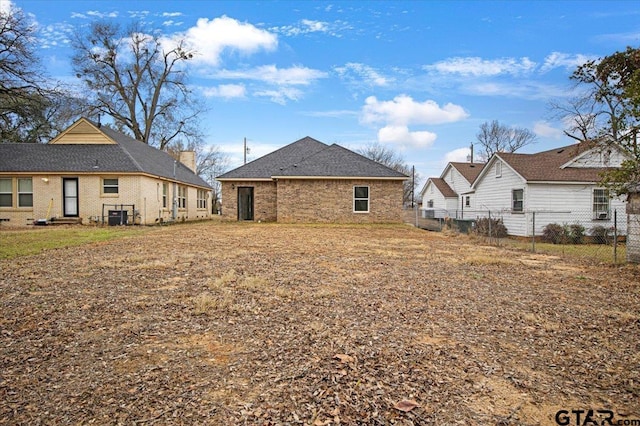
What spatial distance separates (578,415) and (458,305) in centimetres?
245

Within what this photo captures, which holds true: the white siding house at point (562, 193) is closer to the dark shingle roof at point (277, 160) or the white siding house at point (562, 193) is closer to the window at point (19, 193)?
the dark shingle roof at point (277, 160)

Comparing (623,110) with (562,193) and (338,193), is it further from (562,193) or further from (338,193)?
(338,193)

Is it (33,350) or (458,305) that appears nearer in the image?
(33,350)

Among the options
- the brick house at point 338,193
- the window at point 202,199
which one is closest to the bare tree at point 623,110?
the brick house at point 338,193

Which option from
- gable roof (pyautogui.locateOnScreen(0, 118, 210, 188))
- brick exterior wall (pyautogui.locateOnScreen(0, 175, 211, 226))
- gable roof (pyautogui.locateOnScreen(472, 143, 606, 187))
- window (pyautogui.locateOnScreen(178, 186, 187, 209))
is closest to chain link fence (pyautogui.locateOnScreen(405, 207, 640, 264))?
gable roof (pyautogui.locateOnScreen(472, 143, 606, 187))

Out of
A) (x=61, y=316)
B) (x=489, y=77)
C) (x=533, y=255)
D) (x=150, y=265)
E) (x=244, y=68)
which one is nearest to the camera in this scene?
(x=61, y=316)

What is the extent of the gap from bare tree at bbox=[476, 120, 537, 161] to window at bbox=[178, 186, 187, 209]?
34.9 metres

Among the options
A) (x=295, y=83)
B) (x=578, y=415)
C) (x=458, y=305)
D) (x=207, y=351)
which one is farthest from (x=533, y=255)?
(x=295, y=83)

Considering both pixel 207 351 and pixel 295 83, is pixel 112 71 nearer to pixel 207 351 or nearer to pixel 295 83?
pixel 295 83

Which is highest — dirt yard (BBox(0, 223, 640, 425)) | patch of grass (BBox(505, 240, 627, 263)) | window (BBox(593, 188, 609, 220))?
window (BBox(593, 188, 609, 220))

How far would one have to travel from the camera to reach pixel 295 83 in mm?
21750

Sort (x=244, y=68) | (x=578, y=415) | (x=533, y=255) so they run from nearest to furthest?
(x=578, y=415) → (x=533, y=255) → (x=244, y=68)

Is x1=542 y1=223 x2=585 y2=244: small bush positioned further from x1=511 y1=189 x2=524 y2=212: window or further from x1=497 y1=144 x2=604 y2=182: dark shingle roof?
x1=497 y1=144 x2=604 y2=182: dark shingle roof

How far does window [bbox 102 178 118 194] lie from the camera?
Result: 18.4 m
